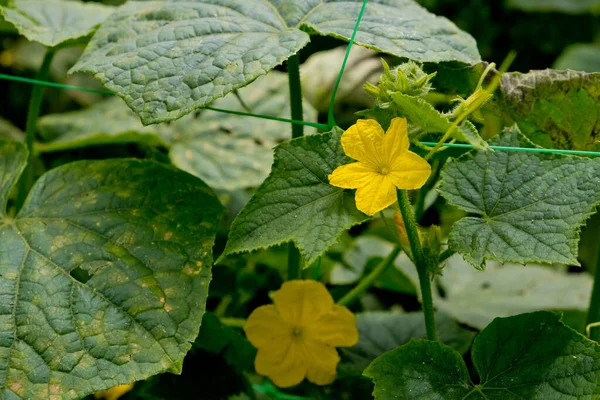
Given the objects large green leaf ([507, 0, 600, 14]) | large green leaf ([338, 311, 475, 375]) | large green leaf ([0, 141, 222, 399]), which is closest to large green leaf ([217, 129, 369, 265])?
large green leaf ([0, 141, 222, 399])

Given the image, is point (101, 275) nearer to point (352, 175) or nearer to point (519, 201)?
point (352, 175)

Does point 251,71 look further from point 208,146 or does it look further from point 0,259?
point 208,146

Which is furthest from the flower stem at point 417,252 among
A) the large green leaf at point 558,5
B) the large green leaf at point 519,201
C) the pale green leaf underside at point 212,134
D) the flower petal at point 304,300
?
the large green leaf at point 558,5

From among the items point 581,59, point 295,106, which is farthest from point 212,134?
point 581,59

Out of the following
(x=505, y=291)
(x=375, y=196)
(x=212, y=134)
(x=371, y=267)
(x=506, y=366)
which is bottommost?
(x=505, y=291)

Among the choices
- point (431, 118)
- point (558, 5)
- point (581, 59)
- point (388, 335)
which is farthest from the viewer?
point (558, 5)

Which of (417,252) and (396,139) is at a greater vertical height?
(396,139)

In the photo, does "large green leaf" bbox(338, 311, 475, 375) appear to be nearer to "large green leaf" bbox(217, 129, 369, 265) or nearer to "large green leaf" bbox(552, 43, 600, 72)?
"large green leaf" bbox(217, 129, 369, 265)
